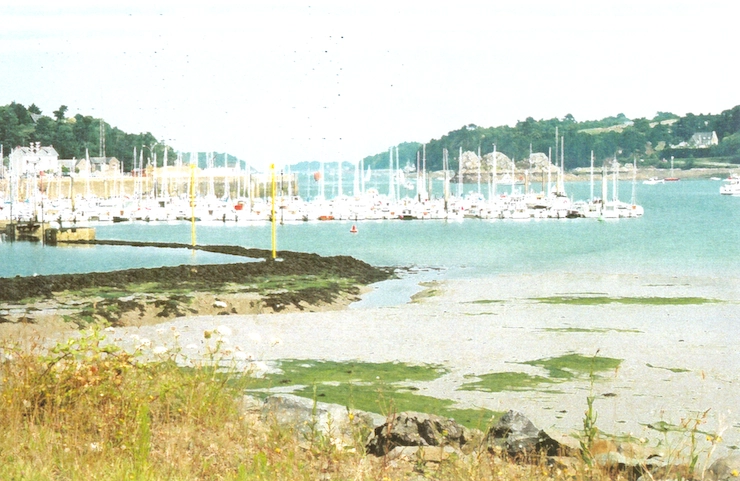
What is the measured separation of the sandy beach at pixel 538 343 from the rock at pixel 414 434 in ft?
4.92

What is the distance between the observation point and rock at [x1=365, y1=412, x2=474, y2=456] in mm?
9820

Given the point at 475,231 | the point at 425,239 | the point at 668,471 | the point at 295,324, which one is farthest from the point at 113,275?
the point at 475,231

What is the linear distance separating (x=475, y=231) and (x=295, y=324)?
56841 millimetres

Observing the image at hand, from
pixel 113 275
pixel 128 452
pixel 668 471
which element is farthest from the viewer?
pixel 113 275

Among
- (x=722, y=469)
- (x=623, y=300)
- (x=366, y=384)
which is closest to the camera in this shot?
(x=722, y=469)

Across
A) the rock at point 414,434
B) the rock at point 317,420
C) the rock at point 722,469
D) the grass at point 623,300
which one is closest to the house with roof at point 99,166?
the grass at point 623,300

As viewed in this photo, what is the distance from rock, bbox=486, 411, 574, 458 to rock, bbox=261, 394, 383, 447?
1.24 m

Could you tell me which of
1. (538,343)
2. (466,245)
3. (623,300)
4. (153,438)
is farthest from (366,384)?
(466,245)

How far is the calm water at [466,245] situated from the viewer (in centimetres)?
4731

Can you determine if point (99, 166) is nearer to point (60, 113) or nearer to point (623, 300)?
point (60, 113)

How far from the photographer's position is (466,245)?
64250 millimetres

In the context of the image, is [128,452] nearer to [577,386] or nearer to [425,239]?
[577,386]

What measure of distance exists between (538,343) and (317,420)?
40.2 feet

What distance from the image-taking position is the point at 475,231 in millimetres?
80062
